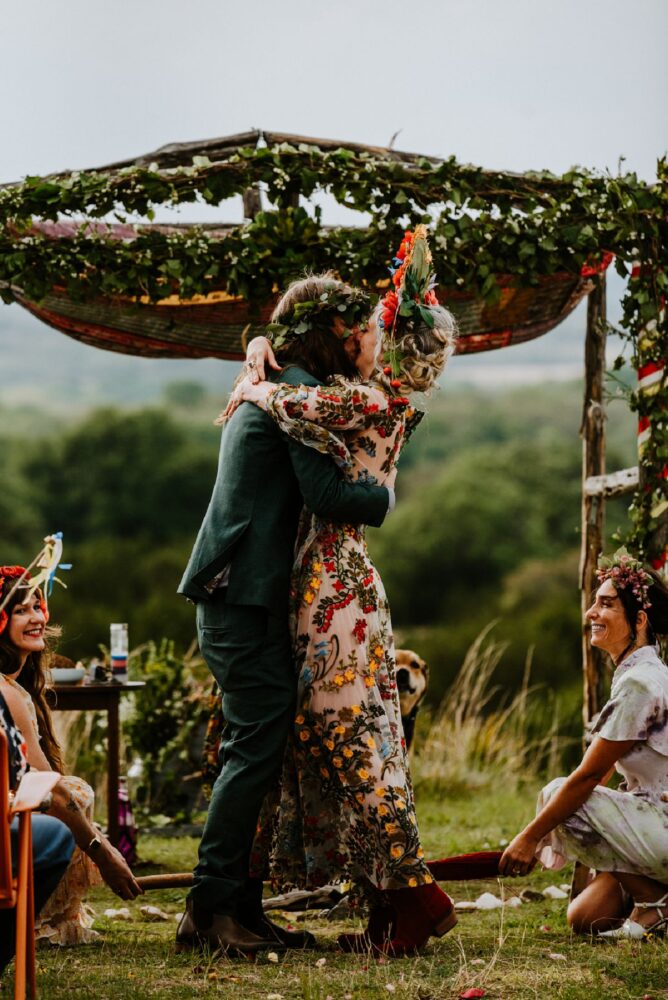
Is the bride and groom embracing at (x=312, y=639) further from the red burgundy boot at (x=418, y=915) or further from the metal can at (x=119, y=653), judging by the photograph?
the metal can at (x=119, y=653)

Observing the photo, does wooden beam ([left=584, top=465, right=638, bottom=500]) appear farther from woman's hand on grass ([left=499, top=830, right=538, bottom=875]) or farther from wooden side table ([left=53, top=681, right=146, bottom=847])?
wooden side table ([left=53, top=681, right=146, bottom=847])

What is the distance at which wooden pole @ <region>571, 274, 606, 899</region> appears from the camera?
575 cm

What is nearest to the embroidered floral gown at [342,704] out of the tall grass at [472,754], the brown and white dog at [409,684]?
the brown and white dog at [409,684]

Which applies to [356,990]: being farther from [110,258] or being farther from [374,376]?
[110,258]

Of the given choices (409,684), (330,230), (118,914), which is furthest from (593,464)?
(118,914)

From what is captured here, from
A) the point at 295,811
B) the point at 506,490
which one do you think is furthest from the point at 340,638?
the point at 506,490

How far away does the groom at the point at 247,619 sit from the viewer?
3746mm

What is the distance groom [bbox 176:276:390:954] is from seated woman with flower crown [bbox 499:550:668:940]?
813mm

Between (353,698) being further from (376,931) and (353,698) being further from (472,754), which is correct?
(472,754)

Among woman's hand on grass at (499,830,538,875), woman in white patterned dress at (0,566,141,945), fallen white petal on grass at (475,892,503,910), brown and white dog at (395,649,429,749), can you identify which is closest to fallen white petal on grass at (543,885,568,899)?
fallen white petal on grass at (475,892,503,910)

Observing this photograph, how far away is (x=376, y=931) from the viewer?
3.87 m

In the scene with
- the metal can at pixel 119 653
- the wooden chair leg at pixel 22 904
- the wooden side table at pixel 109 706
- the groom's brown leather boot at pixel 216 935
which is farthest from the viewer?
the metal can at pixel 119 653

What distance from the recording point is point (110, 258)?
18.0 feet

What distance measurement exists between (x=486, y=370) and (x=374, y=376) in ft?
133
